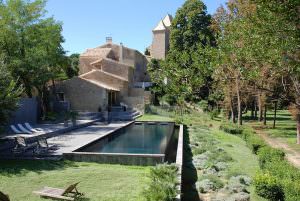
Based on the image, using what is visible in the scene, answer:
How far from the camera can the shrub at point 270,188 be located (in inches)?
440

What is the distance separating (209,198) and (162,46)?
62561mm

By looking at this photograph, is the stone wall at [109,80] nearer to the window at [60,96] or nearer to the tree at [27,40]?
the window at [60,96]

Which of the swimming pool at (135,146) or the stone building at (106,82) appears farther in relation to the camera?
the stone building at (106,82)

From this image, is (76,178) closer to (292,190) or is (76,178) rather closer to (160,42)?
(292,190)

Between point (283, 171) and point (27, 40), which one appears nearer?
point (283, 171)

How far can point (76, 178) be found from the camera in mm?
12727

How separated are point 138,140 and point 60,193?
53.5 ft

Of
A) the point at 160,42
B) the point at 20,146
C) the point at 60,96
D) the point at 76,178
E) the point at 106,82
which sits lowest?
the point at 76,178

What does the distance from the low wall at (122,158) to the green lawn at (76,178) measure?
0.52 metres

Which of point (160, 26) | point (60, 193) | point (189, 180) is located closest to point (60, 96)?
point (189, 180)

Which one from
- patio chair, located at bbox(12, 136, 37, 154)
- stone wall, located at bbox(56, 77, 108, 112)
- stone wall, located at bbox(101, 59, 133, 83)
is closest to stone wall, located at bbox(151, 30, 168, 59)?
stone wall, located at bbox(101, 59, 133, 83)

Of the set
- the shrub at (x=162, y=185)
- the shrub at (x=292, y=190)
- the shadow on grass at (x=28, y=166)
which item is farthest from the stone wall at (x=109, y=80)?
the shrub at (x=292, y=190)

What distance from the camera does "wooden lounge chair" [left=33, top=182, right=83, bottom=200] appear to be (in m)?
10.2

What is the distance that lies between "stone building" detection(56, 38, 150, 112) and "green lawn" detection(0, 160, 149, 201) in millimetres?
26628
